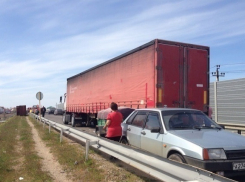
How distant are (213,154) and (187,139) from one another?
0.60 m

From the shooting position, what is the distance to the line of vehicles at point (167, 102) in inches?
214

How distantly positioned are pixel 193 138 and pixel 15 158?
17.6 feet

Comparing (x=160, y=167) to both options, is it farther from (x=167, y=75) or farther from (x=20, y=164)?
(x=167, y=75)

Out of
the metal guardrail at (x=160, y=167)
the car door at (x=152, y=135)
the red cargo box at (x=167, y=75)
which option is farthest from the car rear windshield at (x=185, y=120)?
the red cargo box at (x=167, y=75)

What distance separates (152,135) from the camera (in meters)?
6.89

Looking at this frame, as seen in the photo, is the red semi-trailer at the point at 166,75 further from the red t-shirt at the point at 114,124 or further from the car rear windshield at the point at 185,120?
the car rear windshield at the point at 185,120

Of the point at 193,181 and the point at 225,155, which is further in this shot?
the point at 225,155

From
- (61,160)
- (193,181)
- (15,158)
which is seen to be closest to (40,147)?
(15,158)

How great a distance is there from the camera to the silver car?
5242 millimetres

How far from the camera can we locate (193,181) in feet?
13.5

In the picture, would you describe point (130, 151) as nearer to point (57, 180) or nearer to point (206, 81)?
point (57, 180)

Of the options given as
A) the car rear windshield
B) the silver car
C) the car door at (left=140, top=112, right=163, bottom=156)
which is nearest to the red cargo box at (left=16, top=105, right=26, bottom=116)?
the silver car

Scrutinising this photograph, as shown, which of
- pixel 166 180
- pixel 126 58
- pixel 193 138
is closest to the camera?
pixel 166 180

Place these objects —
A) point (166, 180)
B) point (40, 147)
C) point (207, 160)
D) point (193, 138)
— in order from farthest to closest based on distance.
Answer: point (40, 147) → point (193, 138) → point (207, 160) → point (166, 180)
